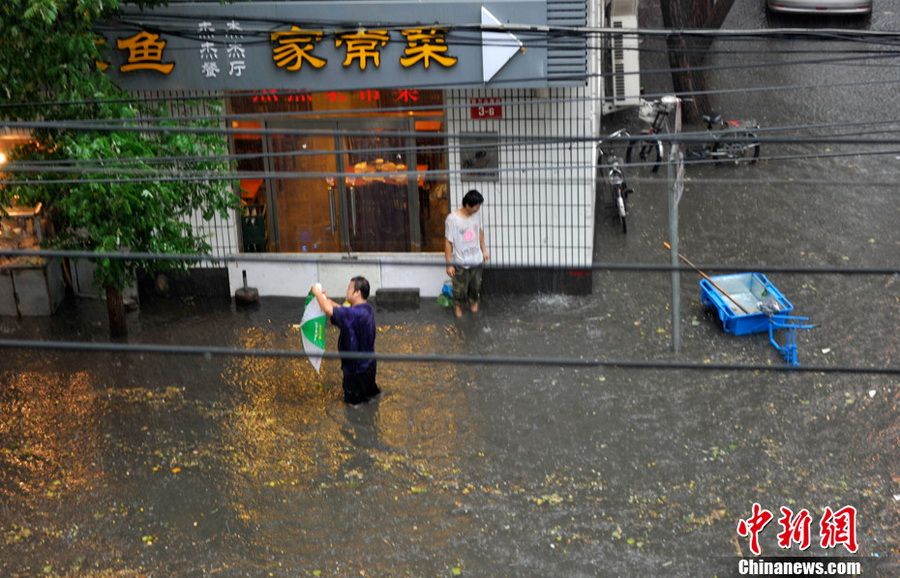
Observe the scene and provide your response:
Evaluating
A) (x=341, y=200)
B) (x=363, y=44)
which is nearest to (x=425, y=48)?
(x=363, y=44)

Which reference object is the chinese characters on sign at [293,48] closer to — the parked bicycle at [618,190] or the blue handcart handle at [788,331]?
the parked bicycle at [618,190]

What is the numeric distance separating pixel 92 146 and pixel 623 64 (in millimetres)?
10269

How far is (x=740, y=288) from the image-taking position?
12961 millimetres

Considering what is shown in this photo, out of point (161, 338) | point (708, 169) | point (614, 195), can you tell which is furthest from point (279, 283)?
point (708, 169)

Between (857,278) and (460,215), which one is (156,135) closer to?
(460,215)

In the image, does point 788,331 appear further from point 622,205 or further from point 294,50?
point 294,50

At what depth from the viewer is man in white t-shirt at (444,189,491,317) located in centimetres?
1277

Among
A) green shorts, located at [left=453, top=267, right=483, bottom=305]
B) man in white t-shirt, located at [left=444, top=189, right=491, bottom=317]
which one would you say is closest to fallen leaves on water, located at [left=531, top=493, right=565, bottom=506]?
man in white t-shirt, located at [left=444, top=189, right=491, bottom=317]

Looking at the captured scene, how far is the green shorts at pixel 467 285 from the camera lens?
13094mm

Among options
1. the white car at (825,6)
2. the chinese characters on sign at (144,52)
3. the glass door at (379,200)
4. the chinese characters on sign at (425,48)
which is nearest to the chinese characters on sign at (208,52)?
the chinese characters on sign at (144,52)

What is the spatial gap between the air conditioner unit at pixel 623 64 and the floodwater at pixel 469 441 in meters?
4.35

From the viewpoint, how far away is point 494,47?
11984mm

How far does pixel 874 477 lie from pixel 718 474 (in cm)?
130

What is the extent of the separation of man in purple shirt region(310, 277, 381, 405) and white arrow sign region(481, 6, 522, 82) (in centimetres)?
271
